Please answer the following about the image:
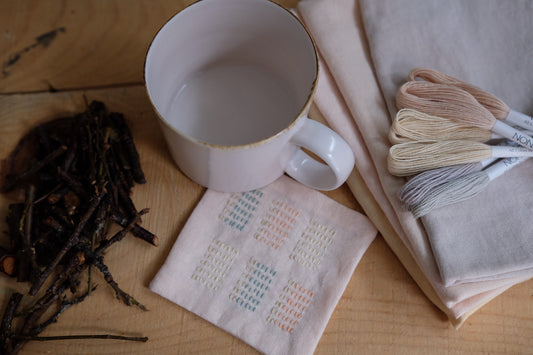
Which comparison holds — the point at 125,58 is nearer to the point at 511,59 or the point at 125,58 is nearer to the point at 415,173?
the point at 415,173

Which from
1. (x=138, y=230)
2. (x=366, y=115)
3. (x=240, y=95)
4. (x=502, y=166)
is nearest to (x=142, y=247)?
(x=138, y=230)

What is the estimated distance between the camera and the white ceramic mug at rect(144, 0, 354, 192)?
0.58 metres

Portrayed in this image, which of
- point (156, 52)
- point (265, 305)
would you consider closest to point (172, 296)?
point (265, 305)

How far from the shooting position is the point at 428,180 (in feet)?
2.00

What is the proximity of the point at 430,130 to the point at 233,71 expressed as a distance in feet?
0.98

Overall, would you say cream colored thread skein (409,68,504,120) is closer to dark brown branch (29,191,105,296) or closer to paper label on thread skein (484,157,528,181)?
paper label on thread skein (484,157,528,181)

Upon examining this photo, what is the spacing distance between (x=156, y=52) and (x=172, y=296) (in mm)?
313

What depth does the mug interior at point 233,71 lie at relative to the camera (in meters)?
0.63

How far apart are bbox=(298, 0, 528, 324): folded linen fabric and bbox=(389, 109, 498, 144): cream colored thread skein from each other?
3 centimetres

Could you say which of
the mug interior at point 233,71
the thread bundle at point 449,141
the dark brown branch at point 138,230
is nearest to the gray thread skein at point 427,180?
the thread bundle at point 449,141

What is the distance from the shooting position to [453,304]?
0.60 m

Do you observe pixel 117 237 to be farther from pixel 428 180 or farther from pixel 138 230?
pixel 428 180

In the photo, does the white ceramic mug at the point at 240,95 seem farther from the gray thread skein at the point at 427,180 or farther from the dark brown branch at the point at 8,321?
the dark brown branch at the point at 8,321

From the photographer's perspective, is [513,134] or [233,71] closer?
[513,134]
